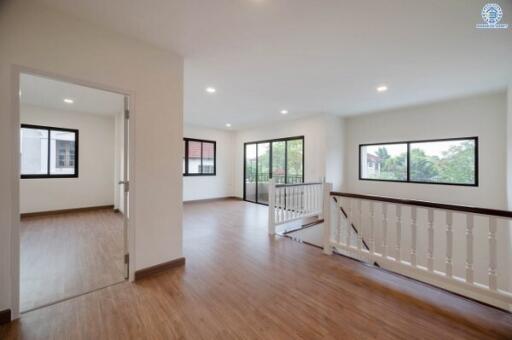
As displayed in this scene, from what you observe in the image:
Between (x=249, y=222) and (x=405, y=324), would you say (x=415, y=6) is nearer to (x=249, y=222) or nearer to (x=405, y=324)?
(x=405, y=324)

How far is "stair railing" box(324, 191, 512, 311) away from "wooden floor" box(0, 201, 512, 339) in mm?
191

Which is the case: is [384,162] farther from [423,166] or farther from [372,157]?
[423,166]

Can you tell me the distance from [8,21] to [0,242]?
1.78m

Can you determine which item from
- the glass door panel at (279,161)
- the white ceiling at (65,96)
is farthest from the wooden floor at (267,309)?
the glass door panel at (279,161)

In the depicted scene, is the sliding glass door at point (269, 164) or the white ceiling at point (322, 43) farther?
the sliding glass door at point (269, 164)

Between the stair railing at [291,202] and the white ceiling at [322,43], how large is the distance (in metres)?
1.98

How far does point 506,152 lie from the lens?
3.87 meters

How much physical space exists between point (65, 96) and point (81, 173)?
2187 millimetres

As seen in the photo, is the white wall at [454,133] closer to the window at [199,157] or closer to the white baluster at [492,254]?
the white baluster at [492,254]

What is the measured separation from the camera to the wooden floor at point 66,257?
218 centimetres

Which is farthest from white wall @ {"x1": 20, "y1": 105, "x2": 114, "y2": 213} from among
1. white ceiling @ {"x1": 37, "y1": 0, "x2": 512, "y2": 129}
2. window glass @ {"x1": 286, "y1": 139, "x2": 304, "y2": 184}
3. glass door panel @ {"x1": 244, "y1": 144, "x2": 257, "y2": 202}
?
window glass @ {"x1": 286, "y1": 139, "x2": 304, "y2": 184}

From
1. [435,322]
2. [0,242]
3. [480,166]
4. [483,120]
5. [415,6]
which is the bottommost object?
[435,322]

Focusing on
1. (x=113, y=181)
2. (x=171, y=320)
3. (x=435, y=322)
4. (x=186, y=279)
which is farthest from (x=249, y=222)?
(x=113, y=181)

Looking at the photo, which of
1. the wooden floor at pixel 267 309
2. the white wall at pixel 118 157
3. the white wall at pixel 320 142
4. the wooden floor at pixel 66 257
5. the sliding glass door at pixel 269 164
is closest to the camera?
the wooden floor at pixel 267 309
